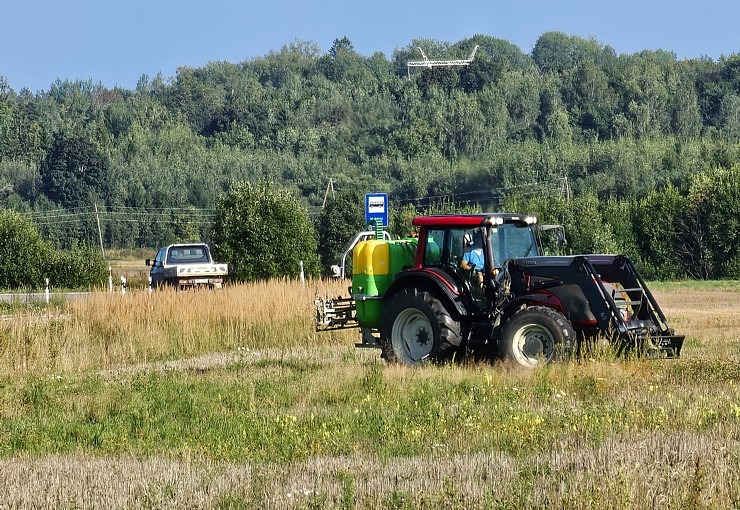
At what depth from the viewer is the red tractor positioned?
1377 cm

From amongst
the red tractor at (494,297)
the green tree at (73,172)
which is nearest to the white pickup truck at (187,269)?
the red tractor at (494,297)

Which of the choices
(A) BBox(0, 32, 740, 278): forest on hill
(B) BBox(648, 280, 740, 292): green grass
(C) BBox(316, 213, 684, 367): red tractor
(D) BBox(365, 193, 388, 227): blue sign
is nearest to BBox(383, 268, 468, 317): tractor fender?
(C) BBox(316, 213, 684, 367): red tractor

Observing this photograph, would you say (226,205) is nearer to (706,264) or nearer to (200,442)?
(706,264)

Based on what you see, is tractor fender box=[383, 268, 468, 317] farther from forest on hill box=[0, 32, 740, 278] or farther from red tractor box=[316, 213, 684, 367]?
forest on hill box=[0, 32, 740, 278]

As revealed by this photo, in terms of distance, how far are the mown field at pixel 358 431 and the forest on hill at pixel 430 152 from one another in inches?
1973

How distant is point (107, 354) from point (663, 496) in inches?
537

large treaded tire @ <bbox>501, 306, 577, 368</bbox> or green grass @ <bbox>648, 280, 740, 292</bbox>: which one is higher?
large treaded tire @ <bbox>501, 306, 577, 368</bbox>

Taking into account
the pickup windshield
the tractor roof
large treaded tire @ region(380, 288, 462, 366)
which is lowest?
large treaded tire @ region(380, 288, 462, 366)

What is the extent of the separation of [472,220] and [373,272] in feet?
5.71

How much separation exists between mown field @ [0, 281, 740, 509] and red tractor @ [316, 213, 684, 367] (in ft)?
1.68

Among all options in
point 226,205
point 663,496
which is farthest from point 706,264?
point 663,496

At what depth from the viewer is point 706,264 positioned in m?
65.9

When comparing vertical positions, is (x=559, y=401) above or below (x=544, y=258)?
below

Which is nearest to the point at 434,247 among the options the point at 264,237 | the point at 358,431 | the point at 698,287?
the point at 358,431
